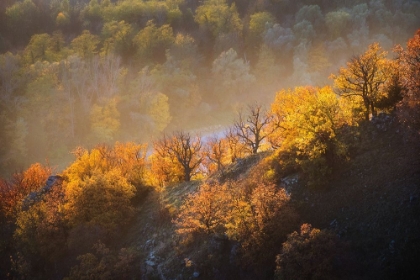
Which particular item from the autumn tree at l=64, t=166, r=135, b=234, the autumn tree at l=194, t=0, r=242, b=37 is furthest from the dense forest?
the autumn tree at l=194, t=0, r=242, b=37

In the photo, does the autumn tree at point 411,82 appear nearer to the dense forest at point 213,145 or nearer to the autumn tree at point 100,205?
the dense forest at point 213,145

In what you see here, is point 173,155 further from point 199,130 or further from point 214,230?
point 199,130

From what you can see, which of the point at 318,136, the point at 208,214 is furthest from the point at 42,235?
the point at 318,136

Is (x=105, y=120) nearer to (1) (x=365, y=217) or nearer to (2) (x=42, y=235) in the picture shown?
(2) (x=42, y=235)

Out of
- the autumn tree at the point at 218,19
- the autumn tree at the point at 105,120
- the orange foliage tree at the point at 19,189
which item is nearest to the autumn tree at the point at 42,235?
the orange foliage tree at the point at 19,189

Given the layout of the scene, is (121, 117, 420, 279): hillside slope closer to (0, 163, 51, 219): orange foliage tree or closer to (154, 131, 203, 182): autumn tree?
(154, 131, 203, 182): autumn tree

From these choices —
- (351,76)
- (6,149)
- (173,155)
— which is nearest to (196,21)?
(6,149)
